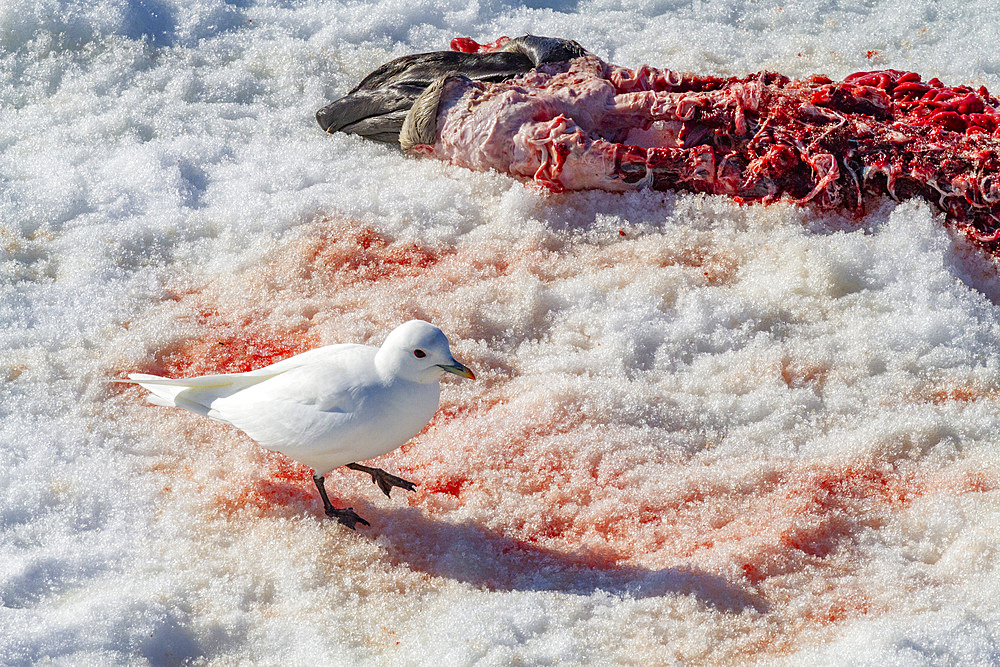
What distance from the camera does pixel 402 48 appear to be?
4.89 m

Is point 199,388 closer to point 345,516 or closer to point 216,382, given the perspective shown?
point 216,382

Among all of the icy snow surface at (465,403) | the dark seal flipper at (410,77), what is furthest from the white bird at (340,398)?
the dark seal flipper at (410,77)

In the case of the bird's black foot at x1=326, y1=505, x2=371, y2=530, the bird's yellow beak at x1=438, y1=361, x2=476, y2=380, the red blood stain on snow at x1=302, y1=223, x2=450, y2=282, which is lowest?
the bird's black foot at x1=326, y1=505, x2=371, y2=530

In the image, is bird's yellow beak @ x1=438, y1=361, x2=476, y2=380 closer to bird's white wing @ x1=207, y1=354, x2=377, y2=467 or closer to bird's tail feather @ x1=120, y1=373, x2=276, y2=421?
bird's white wing @ x1=207, y1=354, x2=377, y2=467

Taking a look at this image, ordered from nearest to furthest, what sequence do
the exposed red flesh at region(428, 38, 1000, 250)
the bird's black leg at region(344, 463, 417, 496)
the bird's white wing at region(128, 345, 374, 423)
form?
the bird's white wing at region(128, 345, 374, 423), the bird's black leg at region(344, 463, 417, 496), the exposed red flesh at region(428, 38, 1000, 250)

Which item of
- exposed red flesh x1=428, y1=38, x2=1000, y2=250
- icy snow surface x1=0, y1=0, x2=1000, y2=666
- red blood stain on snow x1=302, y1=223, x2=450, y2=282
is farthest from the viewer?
exposed red flesh x1=428, y1=38, x2=1000, y2=250

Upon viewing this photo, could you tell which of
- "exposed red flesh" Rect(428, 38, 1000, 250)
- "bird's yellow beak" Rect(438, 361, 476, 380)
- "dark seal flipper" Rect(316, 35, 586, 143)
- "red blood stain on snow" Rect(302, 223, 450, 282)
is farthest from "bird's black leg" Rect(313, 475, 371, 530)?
"dark seal flipper" Rect(316, 35, 586, 143)

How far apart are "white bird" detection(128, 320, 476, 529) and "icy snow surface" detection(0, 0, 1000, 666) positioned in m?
0.31

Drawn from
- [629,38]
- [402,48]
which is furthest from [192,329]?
[629,38]

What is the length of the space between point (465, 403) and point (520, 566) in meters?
0.66

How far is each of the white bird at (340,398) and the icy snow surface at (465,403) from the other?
0.31 meters

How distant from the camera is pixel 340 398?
2.34 m

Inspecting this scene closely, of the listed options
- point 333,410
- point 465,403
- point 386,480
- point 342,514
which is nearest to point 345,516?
point 342,514

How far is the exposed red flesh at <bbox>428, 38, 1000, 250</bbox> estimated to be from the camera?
3.61 meters
